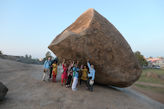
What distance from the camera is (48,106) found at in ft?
12.6

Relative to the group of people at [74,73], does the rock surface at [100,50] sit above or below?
above

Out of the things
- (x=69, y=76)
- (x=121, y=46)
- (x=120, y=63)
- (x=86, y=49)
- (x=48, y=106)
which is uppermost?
(x=121, y=46)

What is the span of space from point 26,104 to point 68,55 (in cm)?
306

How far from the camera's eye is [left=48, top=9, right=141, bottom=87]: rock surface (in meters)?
5.76

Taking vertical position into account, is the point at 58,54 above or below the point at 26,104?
above

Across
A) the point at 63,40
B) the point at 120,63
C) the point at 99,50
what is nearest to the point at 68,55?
the point at 63,40

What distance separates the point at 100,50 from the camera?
6160 millimetres

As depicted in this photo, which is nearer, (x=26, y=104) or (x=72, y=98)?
Answer: (x=26, y=104)

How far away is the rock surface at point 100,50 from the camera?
5758mm

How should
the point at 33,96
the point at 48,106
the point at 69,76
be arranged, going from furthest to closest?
the point at 69,76
the point at 33,96
the point at 48,106

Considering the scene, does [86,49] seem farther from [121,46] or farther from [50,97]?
[50,97]

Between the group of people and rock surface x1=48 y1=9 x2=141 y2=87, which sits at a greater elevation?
rock surface x1=48 y1=9 x2=141 y2=87

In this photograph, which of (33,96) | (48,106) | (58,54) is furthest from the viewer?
(58,54)

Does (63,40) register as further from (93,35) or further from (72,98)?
(72,98)
